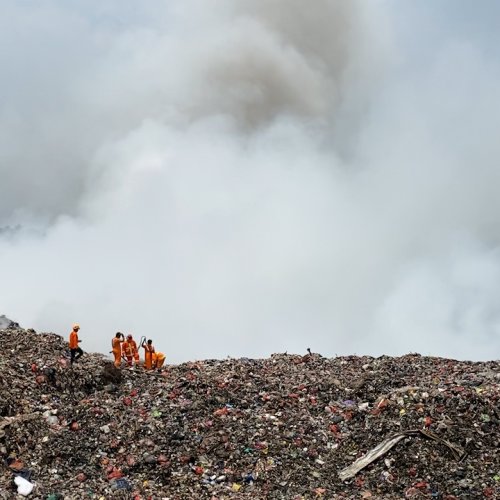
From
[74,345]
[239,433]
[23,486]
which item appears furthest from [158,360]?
[23,486]

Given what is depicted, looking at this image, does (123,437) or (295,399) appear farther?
(295,399)

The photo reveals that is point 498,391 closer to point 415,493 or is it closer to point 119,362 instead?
point 415,493

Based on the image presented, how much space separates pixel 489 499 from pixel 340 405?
174 inches

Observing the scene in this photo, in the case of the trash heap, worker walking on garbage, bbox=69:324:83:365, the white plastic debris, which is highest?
worker walking on garbage, bbox=69:324:83:365

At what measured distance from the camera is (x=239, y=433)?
14.5 meters

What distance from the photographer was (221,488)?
42.4ft

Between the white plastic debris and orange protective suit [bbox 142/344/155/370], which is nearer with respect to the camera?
the white plastic debris

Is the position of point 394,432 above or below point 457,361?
below

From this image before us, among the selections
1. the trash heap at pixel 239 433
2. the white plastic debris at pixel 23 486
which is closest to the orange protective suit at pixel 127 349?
the trash heap at pixel 239 433

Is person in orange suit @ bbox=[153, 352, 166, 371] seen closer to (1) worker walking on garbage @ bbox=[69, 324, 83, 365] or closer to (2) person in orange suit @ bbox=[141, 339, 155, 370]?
(2) person in orange suit @ bbox=[141, 339, 155, 370]

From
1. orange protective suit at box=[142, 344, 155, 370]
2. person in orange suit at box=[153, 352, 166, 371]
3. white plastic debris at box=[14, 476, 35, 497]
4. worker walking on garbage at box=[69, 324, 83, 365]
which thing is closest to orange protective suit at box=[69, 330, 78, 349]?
worker walking on garbage at box=[69, 324, 83, 365]

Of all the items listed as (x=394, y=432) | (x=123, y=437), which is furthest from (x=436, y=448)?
(x=123, y=437)

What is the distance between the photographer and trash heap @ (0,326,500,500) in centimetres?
1295

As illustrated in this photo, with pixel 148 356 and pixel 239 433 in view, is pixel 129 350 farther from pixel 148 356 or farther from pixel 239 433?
pixel 239 433
